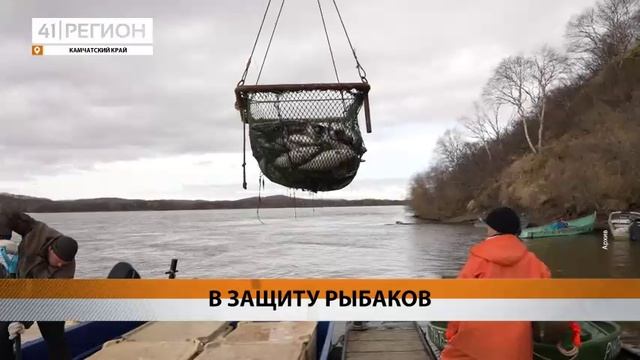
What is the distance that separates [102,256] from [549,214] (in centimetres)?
428

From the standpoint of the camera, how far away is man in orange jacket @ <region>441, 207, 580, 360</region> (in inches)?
86.7

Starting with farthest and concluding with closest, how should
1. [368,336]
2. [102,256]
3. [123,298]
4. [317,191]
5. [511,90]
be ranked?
[102,256] → [368,336] → [317,191] → [511,90] → [123,298]

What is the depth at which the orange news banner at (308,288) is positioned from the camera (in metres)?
2.50

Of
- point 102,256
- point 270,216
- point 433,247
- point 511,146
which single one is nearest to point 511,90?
point 511,146

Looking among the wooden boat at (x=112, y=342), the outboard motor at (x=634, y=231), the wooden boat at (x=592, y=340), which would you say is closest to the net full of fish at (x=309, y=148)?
the wooden boat at (x=112, y=342)

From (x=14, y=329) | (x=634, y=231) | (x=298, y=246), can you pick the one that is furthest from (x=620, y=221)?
(x=298, y=246)

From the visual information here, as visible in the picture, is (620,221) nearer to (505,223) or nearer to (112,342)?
(505,223)

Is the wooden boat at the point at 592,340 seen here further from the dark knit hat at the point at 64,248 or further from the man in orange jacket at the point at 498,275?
the dark knit hat at the point at 64,248

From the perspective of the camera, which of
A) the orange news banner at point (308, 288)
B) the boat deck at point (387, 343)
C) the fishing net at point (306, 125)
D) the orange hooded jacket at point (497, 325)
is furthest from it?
the boat deck at point (387, 343)

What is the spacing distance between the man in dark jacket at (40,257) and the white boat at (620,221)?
10.7ft

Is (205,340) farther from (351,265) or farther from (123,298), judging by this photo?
(351,265)

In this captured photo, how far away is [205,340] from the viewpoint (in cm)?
322

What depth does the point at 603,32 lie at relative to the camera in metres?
2.75

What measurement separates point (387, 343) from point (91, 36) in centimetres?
324
